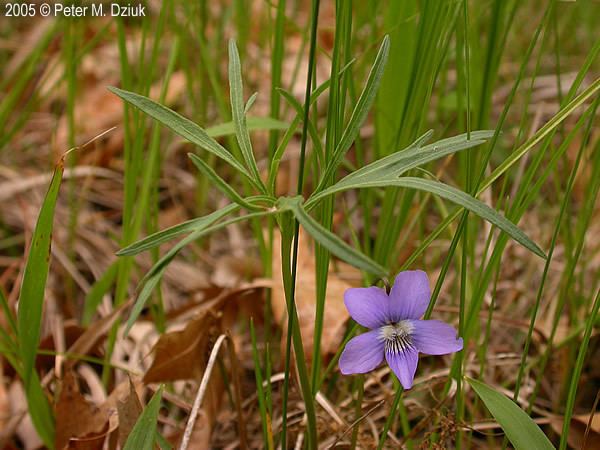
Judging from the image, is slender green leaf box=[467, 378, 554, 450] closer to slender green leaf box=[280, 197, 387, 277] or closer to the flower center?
the flower center

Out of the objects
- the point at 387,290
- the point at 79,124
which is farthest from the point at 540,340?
the point at 79,124

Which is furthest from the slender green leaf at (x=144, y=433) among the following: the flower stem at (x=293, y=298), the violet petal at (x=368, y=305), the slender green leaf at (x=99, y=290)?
the slender green leaf at (x=99, y=290)

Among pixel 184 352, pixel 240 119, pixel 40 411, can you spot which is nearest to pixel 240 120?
pixel 240 119

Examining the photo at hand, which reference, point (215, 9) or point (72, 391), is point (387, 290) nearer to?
point (72, 391)

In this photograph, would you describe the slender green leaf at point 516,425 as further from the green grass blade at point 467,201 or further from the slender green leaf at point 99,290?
the slender green leaf at point 99,290

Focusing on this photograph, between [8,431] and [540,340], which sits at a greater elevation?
[540,340]

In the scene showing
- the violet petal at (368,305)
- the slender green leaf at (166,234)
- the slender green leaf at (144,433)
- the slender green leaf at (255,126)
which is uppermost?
the slender green leaf at (255,126)
